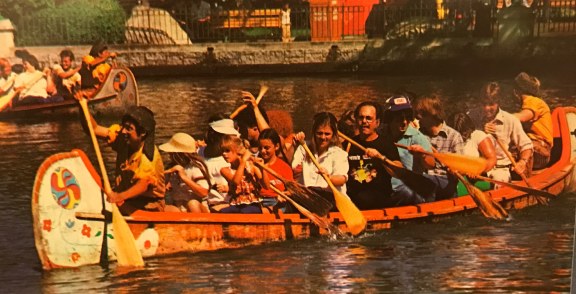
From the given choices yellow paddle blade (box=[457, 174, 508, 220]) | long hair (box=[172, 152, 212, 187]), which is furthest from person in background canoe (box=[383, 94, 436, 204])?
long hair (box=[172, 152, 212, 187])

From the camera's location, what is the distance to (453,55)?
19.0 ft

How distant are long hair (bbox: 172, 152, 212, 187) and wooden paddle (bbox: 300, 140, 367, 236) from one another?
1.52 feet

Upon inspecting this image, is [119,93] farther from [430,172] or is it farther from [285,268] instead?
[430,172]

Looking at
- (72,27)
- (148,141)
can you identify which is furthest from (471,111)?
(72,27)

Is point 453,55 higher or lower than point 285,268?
higher

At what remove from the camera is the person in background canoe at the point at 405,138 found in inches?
224

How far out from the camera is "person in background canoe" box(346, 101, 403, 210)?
564 centimetres

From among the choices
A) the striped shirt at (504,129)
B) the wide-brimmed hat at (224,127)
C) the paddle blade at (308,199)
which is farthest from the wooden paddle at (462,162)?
the wide-brimmed hat at (224,127)

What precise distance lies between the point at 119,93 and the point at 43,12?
48 cm

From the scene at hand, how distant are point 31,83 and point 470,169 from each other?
Result: 2.08 meters

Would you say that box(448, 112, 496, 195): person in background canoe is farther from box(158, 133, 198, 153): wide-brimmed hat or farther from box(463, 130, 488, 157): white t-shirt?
box(158, 133, 198, 153): wide-brimmed hat

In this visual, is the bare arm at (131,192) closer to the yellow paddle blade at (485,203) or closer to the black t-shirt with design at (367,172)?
the black t-shirt with design at (367,172)

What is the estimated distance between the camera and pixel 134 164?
17.7 ft

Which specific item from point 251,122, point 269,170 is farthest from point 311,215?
point 251,122
